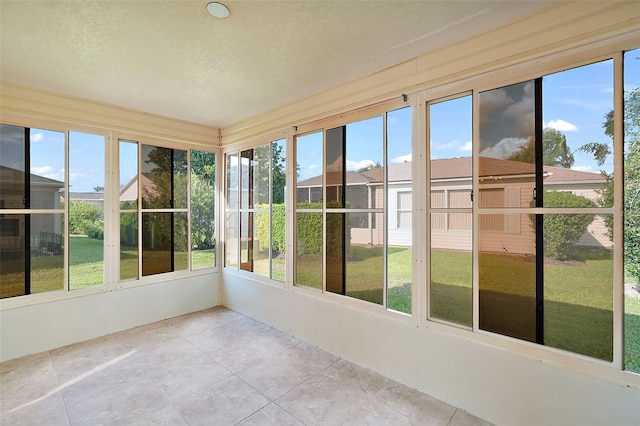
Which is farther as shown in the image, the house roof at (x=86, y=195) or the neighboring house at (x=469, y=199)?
the house roof at (x=86, y=195)

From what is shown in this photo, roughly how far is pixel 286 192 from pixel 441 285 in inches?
78.1

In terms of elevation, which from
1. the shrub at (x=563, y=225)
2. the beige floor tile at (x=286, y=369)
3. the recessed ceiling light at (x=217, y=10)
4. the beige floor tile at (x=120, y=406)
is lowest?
the beige floor tile at (x=286, y=369)

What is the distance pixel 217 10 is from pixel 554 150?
2.26 metres

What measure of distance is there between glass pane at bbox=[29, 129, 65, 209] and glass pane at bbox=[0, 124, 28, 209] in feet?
0.21

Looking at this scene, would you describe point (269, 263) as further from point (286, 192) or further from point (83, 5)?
point (83, 5)

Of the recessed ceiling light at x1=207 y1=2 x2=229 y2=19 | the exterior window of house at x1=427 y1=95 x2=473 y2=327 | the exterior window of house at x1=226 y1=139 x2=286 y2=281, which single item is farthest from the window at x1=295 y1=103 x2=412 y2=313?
the recessed ceiling light at x1=207 y1=2 x2=229 y2=19

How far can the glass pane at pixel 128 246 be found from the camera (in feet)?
11.5

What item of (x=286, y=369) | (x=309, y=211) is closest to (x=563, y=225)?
(x=309, y=211)

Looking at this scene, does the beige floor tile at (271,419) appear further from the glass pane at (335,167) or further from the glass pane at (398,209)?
the glass pane at (335,167)

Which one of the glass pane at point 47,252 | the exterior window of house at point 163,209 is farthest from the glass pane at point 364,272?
the glass pane at point 47,252

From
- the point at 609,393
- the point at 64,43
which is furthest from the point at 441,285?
the point at 64,43

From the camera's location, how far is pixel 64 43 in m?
2.04

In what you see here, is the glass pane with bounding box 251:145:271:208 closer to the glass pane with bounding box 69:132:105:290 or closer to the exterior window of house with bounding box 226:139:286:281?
the exterior window of house with bounding box 226:139:286:281

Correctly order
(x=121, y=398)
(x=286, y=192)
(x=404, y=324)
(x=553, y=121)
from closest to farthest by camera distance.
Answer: (x=553, y=121)
(x=121, y=398)
(x=404, y=324)
(x=286, y=192)
